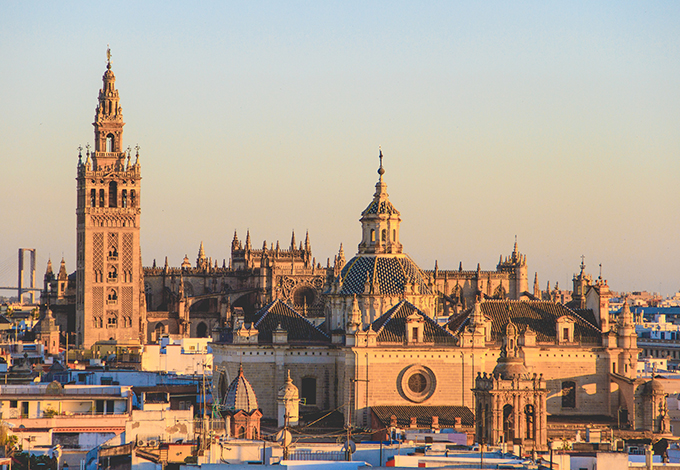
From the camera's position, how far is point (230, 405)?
65375 mm

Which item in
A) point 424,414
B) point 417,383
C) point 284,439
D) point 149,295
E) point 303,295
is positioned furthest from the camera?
point 149,295

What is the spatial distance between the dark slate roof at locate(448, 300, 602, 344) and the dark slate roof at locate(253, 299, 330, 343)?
24.0 feet

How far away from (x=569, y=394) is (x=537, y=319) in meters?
4.21

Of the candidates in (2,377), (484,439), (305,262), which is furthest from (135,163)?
(484,439)

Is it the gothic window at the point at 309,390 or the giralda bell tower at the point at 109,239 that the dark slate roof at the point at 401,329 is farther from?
the giralda bell tower at the point at 109,239

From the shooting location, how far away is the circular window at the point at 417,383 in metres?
72.8

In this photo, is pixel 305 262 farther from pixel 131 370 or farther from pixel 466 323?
pixel 466 323

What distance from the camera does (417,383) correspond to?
7300 cm

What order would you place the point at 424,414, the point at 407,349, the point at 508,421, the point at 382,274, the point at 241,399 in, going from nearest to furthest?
the point at 508,421, the point at 241,399, the point at 424,414, the point at 407,349, the point at 382,274

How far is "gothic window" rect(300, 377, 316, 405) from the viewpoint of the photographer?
7444 cm

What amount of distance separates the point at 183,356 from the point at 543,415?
48.8m

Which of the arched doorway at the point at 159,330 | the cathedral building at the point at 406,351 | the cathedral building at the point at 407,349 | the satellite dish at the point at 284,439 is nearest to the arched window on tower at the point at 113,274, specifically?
the arched doorway at the point at 159,330

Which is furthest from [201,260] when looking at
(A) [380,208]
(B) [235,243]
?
(A) [380,208]

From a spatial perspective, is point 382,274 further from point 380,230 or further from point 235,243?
point 235,243
